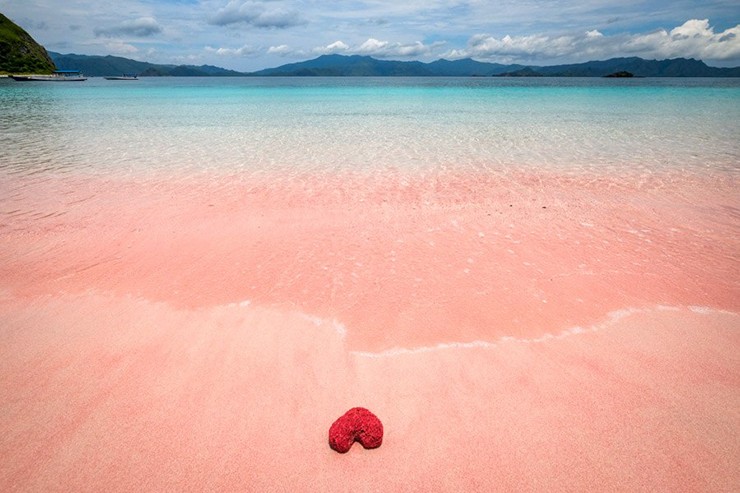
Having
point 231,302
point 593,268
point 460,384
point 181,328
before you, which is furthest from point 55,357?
point 593,268

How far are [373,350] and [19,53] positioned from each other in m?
172

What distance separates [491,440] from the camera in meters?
3.13

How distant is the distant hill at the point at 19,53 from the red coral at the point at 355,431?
526ft

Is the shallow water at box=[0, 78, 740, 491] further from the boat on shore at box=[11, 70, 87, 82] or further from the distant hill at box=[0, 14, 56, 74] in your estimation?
the distant hill at box=[0, 14, 56, 74]

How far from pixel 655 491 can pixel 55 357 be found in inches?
227

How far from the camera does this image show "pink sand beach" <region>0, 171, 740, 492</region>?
2.96m

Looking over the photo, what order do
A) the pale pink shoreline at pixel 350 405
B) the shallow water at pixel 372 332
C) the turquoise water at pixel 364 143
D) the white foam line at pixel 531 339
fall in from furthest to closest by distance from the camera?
the turquoise water at pixel 364 143
the white foam line at pixel 531 339
the shallow water at pixel 372 332
the pale pink shoreline at pixel 350 405

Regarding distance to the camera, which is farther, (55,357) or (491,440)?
(55,357)

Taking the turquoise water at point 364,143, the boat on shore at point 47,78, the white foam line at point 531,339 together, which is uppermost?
the boat on shore at point 47,78

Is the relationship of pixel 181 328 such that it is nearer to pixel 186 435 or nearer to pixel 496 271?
pixel 186 435

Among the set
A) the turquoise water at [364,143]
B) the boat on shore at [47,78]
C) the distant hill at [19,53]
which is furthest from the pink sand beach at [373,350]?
the distant hill at [19,53]

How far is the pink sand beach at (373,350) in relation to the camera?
296cm

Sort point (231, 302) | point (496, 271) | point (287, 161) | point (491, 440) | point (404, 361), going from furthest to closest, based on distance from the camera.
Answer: point (287, 161) < point (496, 271) < point (231, 302) < point (404, 361) < point (491, 440)

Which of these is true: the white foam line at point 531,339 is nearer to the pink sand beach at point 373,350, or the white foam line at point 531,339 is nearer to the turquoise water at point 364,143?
the pink sand beach at point 373,350
